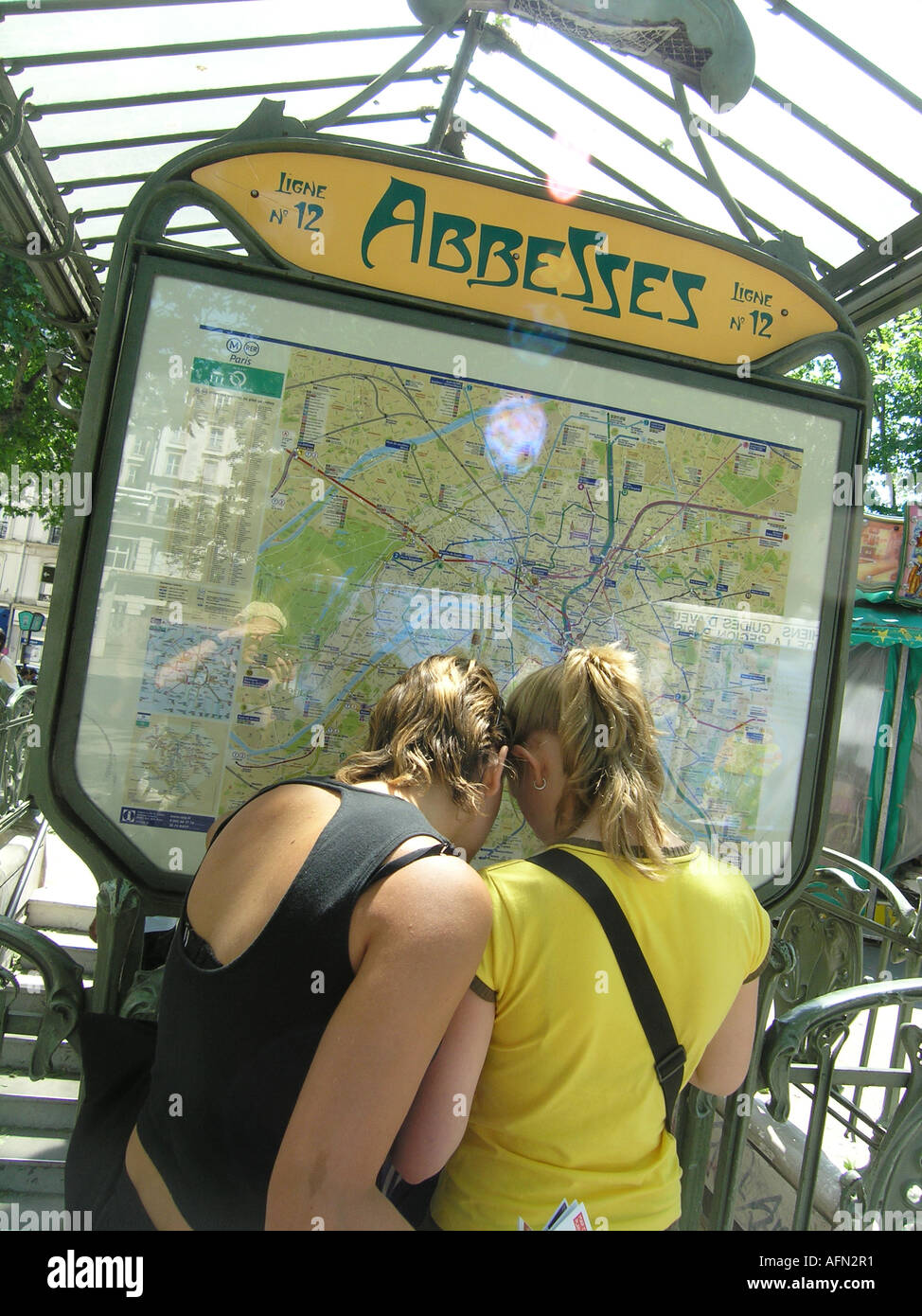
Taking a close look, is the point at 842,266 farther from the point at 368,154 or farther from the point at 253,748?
the point at 253,748

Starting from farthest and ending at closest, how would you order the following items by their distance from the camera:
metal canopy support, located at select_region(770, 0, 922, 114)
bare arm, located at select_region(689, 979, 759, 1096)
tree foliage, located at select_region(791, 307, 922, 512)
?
1. tree foliage, located at select_region(791, 307, 922, 512)
2. metal canopy support, located at select_region(770, 0, 922, 114)
3. bare arm, located at select_region(689, 979, 759, 1096)

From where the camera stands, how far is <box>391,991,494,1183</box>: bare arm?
4.55ft

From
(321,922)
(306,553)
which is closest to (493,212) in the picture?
(306,553)

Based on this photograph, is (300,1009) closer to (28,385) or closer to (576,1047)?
(576,1047)

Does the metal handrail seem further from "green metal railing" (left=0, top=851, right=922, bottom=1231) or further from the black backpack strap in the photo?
the black backpack strap

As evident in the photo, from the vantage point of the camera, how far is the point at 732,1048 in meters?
1.73

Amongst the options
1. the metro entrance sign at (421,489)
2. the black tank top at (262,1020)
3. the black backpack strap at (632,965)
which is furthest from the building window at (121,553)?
the black backpack strap at (632,965)

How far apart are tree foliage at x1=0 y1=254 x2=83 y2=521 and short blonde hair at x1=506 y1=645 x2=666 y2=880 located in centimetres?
499

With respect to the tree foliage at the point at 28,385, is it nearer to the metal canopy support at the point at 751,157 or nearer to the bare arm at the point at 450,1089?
the metal canopy support at the point at 751,157

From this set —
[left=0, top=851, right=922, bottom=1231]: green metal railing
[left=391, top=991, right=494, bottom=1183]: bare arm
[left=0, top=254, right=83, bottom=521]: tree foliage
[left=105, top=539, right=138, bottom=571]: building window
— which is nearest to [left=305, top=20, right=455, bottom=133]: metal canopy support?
[left=105, top=539, right=138, bottom=571]: building window

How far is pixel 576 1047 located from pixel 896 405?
1567cm

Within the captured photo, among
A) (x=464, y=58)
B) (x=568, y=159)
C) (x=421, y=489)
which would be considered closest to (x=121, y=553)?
(x=421, y=489)

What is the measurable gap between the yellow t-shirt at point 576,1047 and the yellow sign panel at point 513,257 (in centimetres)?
153
